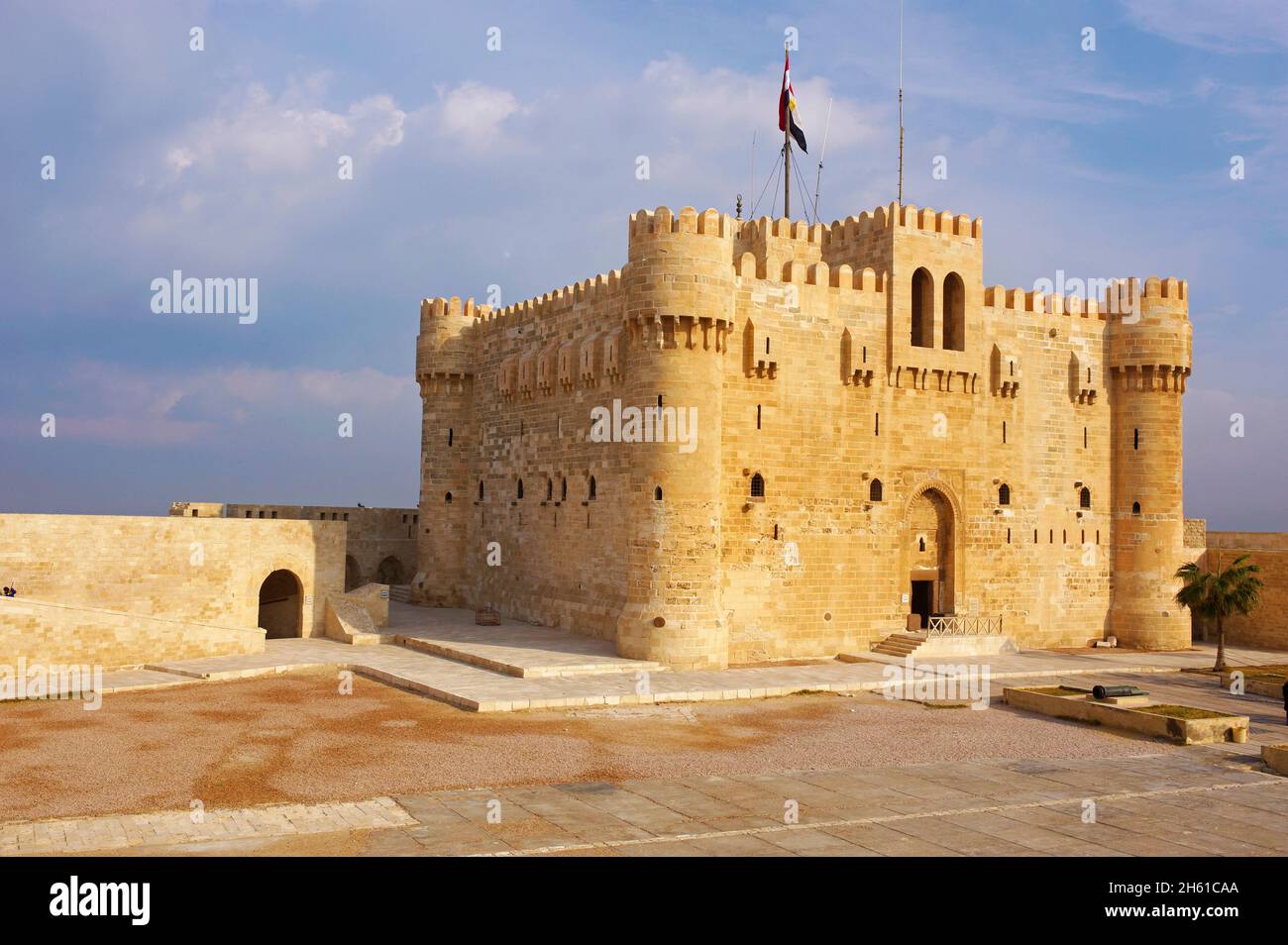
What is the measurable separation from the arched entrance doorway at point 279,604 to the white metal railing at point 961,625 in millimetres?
17417

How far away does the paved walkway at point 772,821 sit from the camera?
10.8m

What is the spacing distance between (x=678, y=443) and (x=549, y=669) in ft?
19.0

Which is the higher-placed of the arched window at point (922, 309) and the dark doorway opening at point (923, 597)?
the arched window at point (922, 309)

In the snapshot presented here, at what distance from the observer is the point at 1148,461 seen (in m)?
30.2

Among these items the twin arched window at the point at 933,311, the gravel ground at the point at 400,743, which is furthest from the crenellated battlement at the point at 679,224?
the gravel ground at the point at 400,743

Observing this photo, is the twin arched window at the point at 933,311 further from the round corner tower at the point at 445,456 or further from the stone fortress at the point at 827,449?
the round corner tower at the point at 445,456

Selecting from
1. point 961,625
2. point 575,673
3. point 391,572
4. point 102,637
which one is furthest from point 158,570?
point 961,625

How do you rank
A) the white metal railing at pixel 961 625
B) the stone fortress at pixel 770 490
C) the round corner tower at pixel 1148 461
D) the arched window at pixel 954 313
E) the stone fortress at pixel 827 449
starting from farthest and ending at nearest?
the round corner tower at pixel 1148 461 → the arched window at pixel 954 313 → the white metal railing at pixel 961 625 → the stone fortress at pixel 827 449 → the stone fortress at pixel 770 490

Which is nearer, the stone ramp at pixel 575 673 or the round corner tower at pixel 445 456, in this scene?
the stone ramp at pixel 575 673

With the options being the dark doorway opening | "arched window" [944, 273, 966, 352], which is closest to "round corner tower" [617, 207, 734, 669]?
the dark doorway opening

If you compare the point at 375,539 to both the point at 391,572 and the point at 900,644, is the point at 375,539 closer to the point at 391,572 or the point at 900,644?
the point at 391,572

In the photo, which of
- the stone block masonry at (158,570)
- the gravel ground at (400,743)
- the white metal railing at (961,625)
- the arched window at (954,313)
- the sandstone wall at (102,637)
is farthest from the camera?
the arched window at (954,313)
